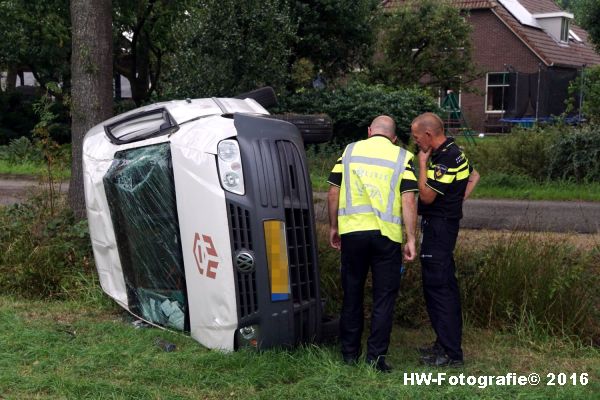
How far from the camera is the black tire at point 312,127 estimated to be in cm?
573

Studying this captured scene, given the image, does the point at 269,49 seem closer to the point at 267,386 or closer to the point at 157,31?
the point at 157,31

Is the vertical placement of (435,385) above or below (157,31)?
below

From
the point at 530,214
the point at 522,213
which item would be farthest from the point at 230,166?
the point at 530,214

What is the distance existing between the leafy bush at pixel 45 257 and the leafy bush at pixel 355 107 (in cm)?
1060

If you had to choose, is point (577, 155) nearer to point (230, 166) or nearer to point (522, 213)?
point (522, 213)

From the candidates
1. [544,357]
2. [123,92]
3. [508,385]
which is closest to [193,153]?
[508,385]

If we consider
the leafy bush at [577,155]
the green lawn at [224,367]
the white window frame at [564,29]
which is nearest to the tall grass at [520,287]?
the green lawn at [224,367]

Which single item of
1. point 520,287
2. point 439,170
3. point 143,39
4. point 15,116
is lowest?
point 520,287

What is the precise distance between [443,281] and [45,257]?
150 inches

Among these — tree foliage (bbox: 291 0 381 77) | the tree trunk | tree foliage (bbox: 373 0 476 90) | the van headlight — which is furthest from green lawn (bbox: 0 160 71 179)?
tree foliage (bbox: 373 0 476 90)

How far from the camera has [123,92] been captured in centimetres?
3403

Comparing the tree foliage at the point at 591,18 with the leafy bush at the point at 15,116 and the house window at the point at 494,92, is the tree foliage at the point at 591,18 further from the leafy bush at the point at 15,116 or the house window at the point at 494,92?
the house window at the point at 494,92

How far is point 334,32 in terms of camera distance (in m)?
18.8

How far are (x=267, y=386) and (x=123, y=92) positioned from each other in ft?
102
